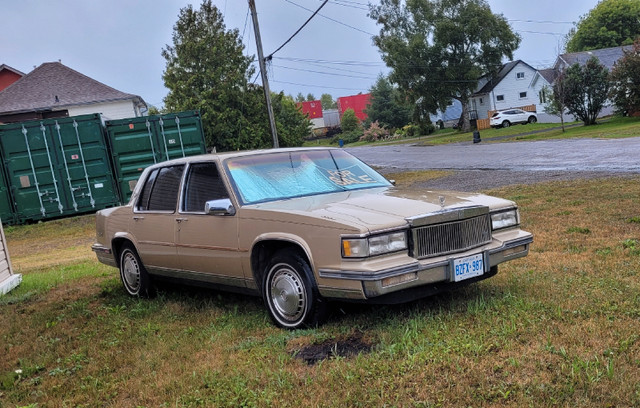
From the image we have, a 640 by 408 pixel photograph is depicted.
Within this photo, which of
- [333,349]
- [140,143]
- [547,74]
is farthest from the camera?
[547,74]

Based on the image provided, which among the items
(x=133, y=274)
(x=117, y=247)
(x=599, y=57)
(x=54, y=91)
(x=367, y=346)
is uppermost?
(x=54, y=91)

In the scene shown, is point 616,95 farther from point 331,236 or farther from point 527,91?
point 331,236

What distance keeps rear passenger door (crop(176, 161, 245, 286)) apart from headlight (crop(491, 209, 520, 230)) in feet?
7.03

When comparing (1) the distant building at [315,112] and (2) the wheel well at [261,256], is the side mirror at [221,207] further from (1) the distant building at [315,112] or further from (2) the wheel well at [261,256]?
(1) the distant building at [315,112]

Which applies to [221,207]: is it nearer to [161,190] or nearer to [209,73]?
[161,190]

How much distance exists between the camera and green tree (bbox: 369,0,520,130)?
1871 inches

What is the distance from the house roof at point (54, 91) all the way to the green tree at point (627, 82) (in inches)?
1138

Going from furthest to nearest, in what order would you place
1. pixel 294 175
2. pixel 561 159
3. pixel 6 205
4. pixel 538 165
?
1. pixel 561 159
2. pixel 538 165
3. pixel 6 205
4. pixel 294 175

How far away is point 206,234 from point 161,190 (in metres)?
1.16

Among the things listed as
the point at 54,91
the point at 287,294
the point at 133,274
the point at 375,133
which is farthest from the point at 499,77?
the point at 287,294

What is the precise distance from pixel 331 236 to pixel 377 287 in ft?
1.66

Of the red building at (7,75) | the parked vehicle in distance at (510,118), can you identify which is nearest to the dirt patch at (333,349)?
the red building at (7,75)

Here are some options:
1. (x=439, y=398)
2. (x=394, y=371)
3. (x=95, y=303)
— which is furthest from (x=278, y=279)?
(x=95, y=303)

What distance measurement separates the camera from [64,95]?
37.6 metres
